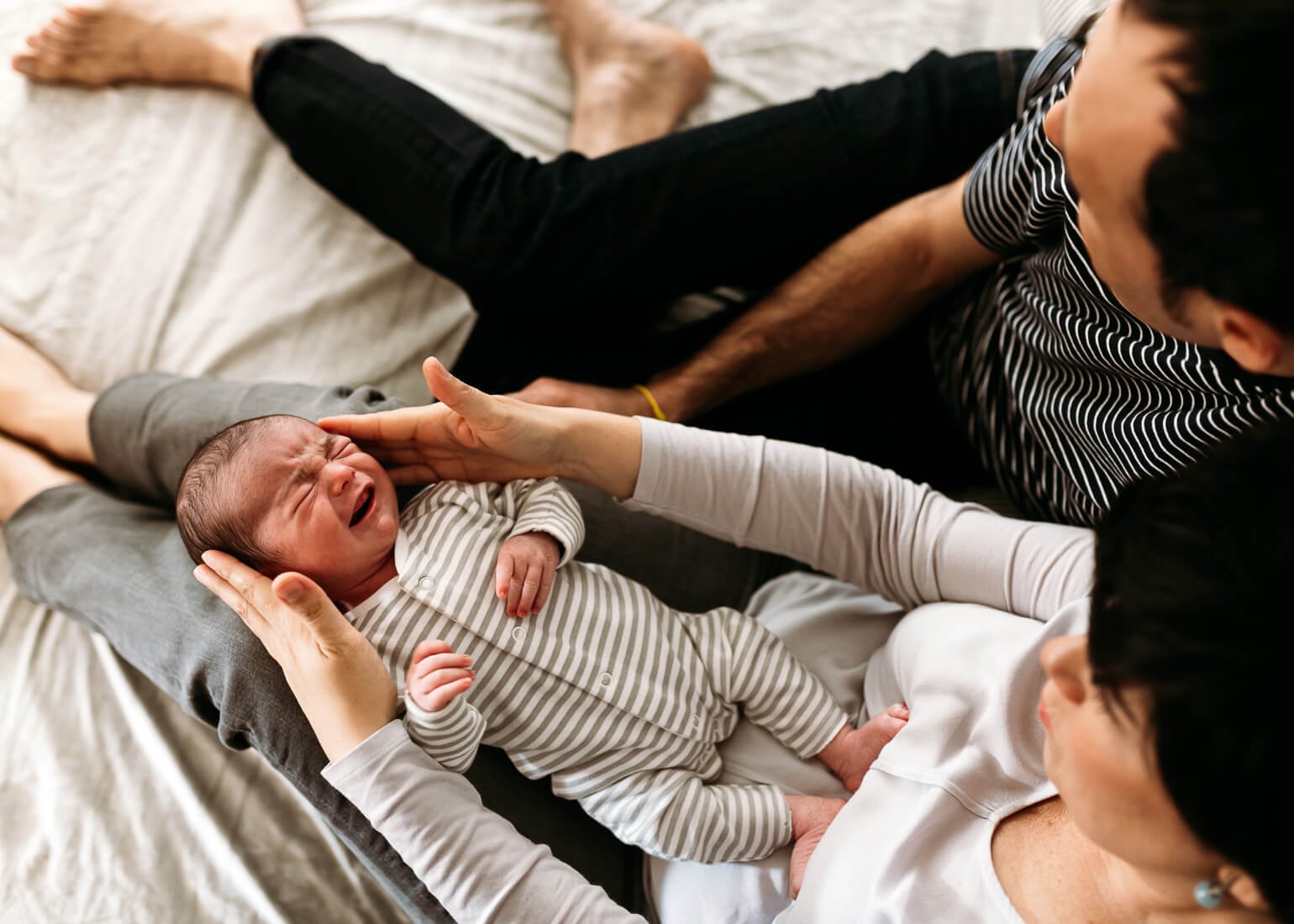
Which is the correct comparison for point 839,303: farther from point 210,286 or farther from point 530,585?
point 210,286

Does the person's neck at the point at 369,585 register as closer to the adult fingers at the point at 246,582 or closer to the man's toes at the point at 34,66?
the adult fingers at the point at 246,582

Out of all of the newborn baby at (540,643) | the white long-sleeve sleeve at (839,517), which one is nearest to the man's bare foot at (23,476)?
the newborn baby at (540,643)

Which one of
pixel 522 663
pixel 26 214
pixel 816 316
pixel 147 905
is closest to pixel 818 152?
pixel 816 316

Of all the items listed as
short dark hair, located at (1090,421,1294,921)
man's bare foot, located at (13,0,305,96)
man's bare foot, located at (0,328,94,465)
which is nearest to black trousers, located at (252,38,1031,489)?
man's bare foot, located at (13,0,305,96)

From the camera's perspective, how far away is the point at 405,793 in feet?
2.72

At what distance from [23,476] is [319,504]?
610 mm

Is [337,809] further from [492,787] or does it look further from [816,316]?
[816,316]

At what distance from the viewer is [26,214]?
52.7 inches

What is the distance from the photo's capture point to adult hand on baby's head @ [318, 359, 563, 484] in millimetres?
965

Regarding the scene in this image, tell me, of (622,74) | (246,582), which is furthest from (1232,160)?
(622,74)

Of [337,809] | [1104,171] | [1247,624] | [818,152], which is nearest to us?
[1247,624]

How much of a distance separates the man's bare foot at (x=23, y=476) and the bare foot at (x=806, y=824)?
1.04 metres

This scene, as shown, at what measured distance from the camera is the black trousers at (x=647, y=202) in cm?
125

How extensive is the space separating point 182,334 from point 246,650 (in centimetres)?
61
